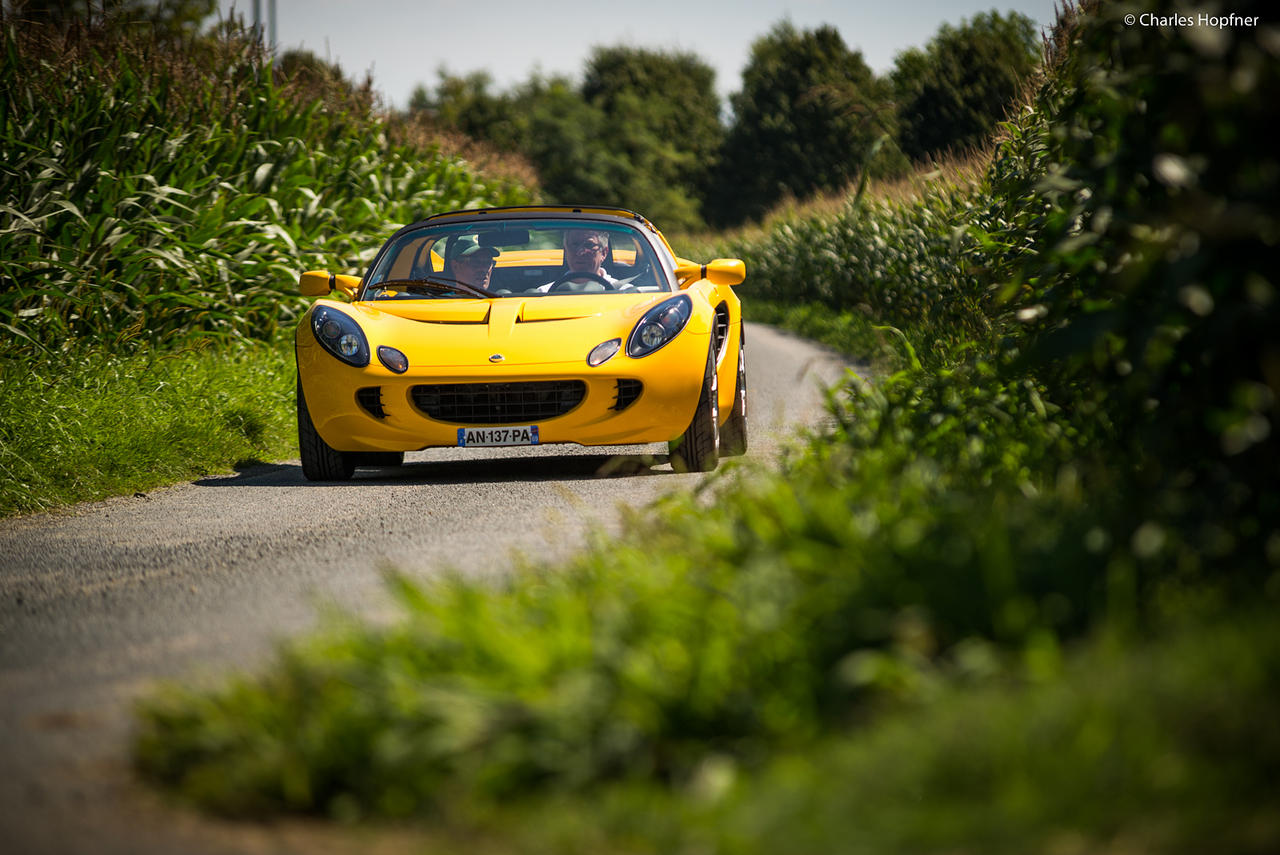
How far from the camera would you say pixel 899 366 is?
8.10 metres

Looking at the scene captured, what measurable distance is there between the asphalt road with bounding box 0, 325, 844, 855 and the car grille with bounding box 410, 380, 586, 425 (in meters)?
0.34

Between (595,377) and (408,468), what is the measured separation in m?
1.90

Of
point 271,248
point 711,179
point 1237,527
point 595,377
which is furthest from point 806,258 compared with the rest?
point 711,179

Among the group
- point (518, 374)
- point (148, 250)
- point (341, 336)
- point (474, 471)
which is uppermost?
point (148, 250)

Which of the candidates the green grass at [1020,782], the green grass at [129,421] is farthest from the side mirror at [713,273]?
the green grass at [1020,782]

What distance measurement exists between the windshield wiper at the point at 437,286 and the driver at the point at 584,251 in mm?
550

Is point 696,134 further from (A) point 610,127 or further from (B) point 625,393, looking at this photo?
(B) point 625,393

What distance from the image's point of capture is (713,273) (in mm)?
7789

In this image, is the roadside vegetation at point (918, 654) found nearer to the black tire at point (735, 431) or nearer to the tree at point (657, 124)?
the black tire at point (735, 431)

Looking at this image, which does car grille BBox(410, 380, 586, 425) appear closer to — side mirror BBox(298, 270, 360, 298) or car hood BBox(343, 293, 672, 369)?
car hood BBox(343, 293, 672, 369)

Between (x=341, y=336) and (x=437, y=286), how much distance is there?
0.88 m

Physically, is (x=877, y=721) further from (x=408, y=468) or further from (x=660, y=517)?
(x=408, y=468)

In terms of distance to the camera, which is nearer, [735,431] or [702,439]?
[702,439]

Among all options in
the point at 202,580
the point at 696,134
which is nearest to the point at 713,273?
the point at 202,580
